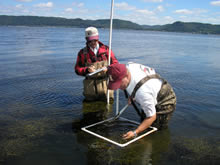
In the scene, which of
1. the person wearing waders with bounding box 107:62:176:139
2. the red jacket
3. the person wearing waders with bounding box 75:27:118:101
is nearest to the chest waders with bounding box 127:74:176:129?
the person wearing waders with bounding box 107:62:176:139

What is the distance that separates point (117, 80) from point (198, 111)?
13.2 ft

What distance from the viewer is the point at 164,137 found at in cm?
482

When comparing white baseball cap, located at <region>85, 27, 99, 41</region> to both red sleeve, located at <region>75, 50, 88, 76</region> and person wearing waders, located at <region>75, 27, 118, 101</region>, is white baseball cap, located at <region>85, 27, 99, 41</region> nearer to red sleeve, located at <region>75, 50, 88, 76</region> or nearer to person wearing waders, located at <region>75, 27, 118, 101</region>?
person wearing waders, located at <region>75, 27, 118, 101</region>

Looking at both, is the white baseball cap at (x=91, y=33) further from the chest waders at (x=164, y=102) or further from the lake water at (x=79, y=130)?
the chest waders at (x=164, y=102)

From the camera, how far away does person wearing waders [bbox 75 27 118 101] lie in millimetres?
6081

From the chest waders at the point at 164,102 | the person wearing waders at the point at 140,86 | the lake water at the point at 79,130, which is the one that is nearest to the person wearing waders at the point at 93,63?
the lake water at the point at 79,130

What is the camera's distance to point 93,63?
627 centimetres

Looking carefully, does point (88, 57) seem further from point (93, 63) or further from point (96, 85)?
point (96, 85)

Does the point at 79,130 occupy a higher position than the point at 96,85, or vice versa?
the point at 96,85

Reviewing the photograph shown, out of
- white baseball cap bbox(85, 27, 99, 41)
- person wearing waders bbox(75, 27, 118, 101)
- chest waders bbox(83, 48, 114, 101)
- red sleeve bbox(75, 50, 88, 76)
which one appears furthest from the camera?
chest waders bbox(83, 48, 114, 101)

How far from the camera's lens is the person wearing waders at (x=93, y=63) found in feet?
20.0

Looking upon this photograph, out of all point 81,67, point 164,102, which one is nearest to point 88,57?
point 81,67

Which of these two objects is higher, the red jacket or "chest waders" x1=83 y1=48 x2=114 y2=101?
the red jacket

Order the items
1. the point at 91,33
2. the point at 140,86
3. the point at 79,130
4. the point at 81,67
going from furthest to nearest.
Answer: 1. the point at 81,67
2. the point at 91,33
3. the point at 79,130
4. the point at 140,86
